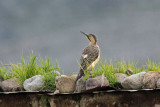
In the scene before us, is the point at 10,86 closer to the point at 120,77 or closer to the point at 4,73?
the point at 4,73

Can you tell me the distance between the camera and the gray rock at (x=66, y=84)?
5406 millimetres

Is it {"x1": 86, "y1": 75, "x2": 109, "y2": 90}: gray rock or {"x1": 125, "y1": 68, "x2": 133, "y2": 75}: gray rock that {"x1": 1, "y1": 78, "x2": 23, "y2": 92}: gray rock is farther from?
{"x1": 125, "y1": 68, "x2": 133, "y2": 75}: gray rock

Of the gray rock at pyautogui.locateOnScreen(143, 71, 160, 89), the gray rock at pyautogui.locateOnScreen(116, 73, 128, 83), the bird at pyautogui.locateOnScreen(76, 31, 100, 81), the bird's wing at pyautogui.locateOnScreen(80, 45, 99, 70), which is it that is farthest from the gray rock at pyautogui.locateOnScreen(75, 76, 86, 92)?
the gray rock at pyautogui.locateOnScreen(143, 71, 160, 89)

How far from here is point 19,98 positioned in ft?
19.7

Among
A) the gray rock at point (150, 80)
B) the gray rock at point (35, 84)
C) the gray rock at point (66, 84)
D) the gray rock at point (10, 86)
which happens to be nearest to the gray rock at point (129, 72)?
the gray rock at point (150, 80)

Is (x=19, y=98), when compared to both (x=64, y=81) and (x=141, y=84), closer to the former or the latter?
(x=64, y=81)

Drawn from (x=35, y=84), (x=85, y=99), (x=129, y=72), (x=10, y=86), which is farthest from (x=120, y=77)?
(x=10, y=86)

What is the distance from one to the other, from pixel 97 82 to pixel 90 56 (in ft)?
3.71

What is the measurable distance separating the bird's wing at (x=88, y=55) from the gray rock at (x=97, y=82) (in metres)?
0.55

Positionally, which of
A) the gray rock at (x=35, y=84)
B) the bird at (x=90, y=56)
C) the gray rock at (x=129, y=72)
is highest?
the bird at (x=90, y=56)

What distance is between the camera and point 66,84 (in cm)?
541

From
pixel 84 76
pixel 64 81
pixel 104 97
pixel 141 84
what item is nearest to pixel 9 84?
pixel 64 81

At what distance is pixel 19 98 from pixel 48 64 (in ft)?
3.14

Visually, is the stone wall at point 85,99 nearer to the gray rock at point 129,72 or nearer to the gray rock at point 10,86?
the gray rock at point 10,86
